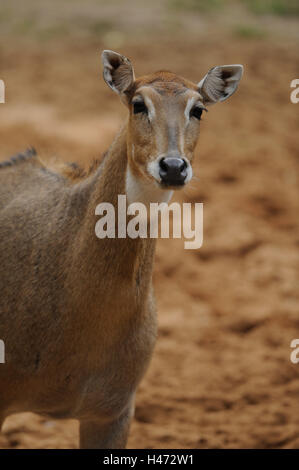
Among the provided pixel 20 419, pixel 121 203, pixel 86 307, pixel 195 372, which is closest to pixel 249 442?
pixel 195 372

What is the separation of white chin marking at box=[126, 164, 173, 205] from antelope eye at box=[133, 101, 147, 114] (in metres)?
0.33

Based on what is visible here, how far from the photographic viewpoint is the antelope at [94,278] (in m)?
4.02

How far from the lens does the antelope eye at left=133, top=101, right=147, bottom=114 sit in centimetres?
397

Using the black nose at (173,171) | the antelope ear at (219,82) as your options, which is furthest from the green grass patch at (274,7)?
the black nose at (173,171)

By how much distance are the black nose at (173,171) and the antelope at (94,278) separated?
0.17m

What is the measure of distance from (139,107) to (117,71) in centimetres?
41

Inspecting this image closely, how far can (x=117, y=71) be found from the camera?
14.0ft

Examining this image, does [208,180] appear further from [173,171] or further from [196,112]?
[173,171]

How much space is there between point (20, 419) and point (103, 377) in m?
2.04

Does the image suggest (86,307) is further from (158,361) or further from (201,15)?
(201,15)

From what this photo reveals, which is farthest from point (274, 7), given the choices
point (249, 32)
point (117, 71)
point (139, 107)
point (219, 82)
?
point (139, 107)
